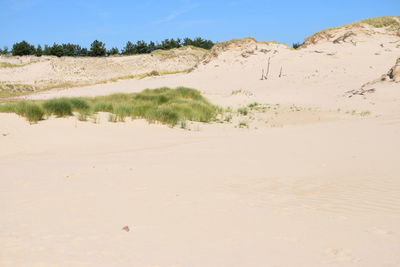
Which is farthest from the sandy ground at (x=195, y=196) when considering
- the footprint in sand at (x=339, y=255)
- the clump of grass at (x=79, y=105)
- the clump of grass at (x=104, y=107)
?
the clump of grass at (x=104, y=107)

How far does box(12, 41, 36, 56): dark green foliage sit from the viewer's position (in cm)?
6269

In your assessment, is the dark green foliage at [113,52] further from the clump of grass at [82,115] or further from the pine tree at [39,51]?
the clump of grass at [82,115]

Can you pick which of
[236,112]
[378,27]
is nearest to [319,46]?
[378,27]

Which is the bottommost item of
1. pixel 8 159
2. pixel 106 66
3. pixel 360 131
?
pixel 8 159

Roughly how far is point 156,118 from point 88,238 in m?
9.21

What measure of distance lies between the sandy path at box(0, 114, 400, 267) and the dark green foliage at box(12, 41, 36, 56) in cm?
6161

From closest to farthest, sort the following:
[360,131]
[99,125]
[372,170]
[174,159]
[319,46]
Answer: [372,170] < [174,159] < [360,131] < [99,125] < [319,46]

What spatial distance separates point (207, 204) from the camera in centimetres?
431

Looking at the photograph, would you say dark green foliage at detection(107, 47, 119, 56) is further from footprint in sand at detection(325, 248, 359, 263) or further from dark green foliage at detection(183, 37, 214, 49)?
footprint in sand at detection(325, 248, 359, 263)

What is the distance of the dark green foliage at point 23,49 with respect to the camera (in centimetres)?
6269

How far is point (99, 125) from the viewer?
11.1 metres

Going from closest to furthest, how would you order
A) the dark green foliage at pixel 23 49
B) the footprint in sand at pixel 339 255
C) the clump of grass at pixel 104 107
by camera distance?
1. the footprint in sand at pixel 339 255
2. the clump of grass at pixel 104 107
3. the dark green foliage at pixel 23 49

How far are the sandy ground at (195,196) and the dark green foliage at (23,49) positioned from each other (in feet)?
192

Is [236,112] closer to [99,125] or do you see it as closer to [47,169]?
[99,125]
